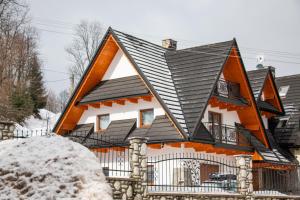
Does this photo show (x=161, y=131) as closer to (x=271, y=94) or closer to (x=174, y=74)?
(x=174, y=74)

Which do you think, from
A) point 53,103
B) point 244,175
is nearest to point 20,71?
point 53,103

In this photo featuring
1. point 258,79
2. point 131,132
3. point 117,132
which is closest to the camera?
point 131,132

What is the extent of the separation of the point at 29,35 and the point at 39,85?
5.72 metres

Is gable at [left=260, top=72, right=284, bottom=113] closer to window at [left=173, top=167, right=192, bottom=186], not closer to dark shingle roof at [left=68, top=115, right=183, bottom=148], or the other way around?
dark shingle roof at [left=68, top=115, right=183, bottom=148]

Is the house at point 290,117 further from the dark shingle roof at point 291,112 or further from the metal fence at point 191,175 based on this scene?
the metal fence at point 191,175

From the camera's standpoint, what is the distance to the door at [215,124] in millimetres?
21589

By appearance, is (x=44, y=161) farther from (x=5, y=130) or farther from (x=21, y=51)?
(x=21, y=51)

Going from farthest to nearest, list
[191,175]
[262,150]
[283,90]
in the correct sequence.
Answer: [283,90]
[262,150]
[191,175]

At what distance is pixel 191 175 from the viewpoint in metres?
19.1

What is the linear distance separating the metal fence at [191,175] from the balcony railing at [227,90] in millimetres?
3069

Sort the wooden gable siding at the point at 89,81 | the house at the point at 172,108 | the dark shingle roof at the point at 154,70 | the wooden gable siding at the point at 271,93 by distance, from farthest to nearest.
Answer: the wooden gable siding at the point at 271,93
the wooden gable siding at the point at 89,81
the dark shingle roof at the point at 154,70
the house at the point at 172,108

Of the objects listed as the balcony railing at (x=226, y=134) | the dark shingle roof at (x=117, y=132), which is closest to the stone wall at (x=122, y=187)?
the dark shingle roof at (x=117, y=132)

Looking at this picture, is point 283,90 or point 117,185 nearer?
point 117,185

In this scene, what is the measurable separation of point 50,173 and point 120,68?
15.5 meters
